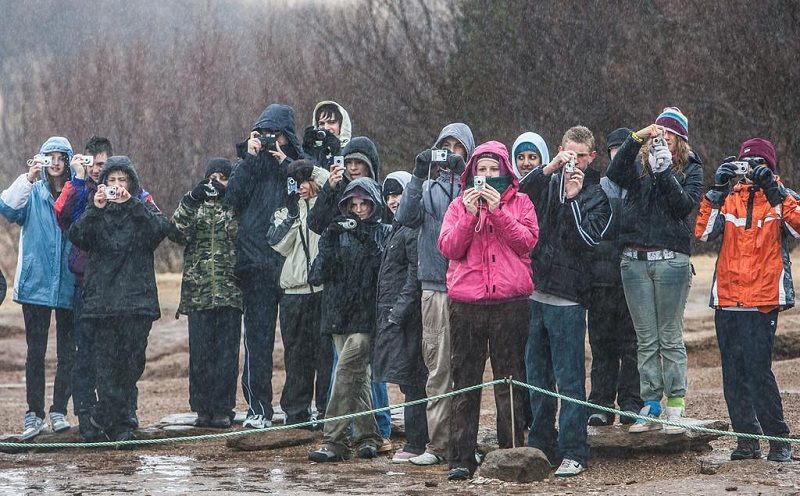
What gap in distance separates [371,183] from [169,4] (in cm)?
6253

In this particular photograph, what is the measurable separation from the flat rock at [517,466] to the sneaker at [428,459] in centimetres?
78

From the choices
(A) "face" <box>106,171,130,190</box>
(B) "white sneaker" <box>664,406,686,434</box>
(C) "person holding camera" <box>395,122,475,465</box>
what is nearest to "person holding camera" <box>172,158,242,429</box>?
(A) "face" <box>106,171,130,190</box>

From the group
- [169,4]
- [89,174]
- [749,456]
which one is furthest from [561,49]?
[169,4]

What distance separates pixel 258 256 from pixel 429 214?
2337 mm

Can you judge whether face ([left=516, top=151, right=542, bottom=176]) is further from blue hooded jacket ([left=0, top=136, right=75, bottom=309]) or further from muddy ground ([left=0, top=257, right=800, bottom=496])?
blue hooded jacket ([left=0, top=136, right=75, bottom=309])

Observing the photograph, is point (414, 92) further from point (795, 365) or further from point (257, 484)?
point (257, 484)

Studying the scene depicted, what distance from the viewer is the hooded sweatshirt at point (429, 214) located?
912cm

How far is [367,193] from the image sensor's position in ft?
32.4

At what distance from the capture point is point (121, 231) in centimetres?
1062

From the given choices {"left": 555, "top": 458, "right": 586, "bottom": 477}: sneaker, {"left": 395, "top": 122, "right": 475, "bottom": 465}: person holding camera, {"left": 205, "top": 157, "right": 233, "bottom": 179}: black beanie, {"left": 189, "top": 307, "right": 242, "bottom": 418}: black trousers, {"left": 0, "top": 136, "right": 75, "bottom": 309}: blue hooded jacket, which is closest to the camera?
{"left": 555, "top": 458, "right": 586, "bottom": 477}: sneaker

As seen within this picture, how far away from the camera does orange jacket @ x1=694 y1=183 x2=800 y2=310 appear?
8.88m

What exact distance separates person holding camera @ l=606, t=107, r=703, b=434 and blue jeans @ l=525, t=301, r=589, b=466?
1.97 ft

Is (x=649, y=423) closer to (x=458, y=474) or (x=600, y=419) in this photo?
(x=600, y=419)

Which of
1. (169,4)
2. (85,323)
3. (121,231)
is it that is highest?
(169,4)
